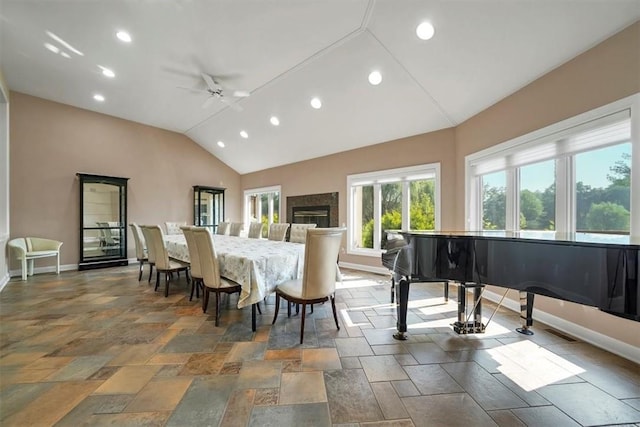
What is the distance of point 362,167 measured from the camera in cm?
557

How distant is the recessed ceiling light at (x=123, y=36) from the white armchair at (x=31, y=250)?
13.2 feet

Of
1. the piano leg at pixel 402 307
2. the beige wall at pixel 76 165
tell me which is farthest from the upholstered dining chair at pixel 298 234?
the beige wall at pixel 76 165

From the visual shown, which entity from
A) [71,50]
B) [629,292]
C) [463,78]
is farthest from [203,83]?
[629,292]

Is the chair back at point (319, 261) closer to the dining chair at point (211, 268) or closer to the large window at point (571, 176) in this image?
the dining chair at point (211, 268)

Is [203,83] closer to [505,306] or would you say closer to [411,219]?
[411,219]

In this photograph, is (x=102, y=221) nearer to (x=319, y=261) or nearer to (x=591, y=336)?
(x=319, y=261)


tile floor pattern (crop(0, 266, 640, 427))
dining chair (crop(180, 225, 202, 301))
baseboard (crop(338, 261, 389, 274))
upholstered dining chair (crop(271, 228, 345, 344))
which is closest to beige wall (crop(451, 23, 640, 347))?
tile floor pattern (crop(0, 266, 640, 427))

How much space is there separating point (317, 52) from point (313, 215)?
12.0 ft

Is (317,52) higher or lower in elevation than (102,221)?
higher

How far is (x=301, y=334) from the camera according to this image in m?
2.41

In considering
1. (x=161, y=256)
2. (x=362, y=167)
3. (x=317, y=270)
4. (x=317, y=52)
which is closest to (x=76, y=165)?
(x=161, y=256)

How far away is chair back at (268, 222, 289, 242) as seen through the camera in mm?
4457

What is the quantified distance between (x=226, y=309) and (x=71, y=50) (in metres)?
4.50

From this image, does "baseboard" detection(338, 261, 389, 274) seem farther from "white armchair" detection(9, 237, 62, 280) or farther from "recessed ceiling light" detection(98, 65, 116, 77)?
"white armchair" detection(9, 237, 62, 280)
